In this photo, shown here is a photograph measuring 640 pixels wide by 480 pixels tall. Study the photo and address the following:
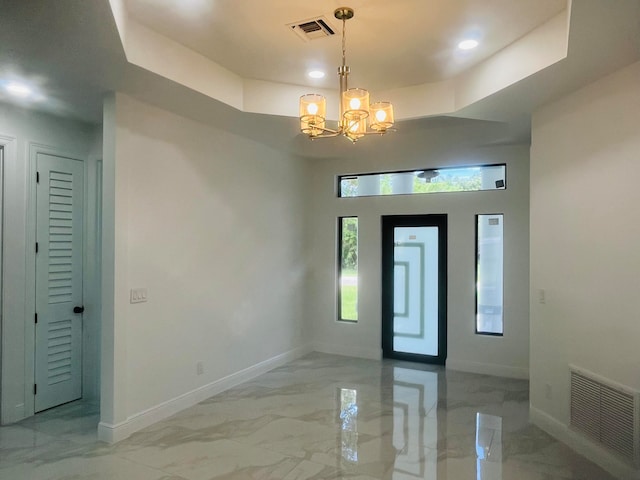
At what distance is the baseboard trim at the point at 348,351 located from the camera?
6.05 meters

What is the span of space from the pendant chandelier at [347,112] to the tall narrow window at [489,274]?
2.94 metres

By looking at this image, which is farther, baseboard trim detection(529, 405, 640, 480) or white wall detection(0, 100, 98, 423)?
white wall detection(0, 100, 98, 423)

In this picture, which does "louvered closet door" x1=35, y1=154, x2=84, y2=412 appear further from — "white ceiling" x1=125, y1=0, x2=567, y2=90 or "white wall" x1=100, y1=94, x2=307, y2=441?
"white ceiling" x1=125, y1=0, x2=567, y2=90

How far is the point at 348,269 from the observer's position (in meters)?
6.35

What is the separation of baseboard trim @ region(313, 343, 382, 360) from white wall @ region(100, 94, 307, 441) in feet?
2.27

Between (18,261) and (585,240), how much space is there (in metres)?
4.87

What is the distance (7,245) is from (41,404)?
156 centimetres

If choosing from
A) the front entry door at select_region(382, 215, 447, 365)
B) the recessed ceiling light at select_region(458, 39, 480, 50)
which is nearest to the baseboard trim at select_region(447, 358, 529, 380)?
the front entry door at select_region(382, 215, 447, 365)

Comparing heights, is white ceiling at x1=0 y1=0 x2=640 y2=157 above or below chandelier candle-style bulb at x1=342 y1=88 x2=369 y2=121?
above

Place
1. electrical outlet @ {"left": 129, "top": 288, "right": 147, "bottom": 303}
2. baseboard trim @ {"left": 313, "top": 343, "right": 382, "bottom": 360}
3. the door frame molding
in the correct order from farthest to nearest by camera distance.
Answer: baseboard trim @ {"left": 313, "top": 343, "right": 382, "bottom": 360} < the door frame molding < electrical outlet @ {"left": 129, "top": 288, "right": 147, "bottom": 303}

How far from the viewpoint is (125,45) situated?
9.31ft

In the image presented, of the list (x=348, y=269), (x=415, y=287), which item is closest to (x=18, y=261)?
(x=348, y=269)

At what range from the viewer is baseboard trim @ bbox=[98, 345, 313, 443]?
11.4 ft

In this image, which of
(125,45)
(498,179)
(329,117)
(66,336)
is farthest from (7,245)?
(498,179)
